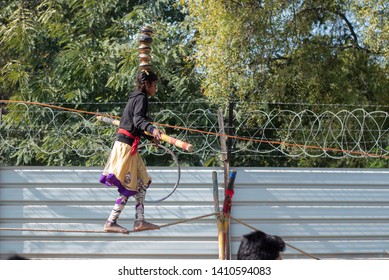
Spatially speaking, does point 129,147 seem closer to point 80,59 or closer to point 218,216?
point 218,216

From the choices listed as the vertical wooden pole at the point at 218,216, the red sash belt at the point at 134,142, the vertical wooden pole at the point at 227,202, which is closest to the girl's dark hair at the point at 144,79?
the red sash belt at the point at 134,142

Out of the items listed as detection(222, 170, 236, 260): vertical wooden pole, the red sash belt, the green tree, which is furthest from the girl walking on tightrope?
the green tree

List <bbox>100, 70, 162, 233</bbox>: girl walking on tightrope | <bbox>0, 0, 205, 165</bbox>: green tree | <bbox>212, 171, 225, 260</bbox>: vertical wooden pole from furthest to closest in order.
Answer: <bbox>0, 0, 205, 165</bbox>: green tree → <bbox>212, 171, 225, 260</bbox>: vertical wooden pole → <bbox>100, 70, 162, 233</bbox>: girl walking on tightrope

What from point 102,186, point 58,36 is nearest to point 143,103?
point 102,186

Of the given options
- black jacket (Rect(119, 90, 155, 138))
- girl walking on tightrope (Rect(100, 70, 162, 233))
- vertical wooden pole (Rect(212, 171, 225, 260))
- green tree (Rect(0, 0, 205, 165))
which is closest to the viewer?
black jacket (Rect(119, 90, 155, 138))

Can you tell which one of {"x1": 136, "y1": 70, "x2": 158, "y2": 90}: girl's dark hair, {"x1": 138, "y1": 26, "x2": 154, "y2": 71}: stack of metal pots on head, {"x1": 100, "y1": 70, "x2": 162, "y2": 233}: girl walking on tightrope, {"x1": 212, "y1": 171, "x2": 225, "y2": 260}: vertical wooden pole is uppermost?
{"x1": 138, "y1": 26, "x2": 154, "y2": 71}: stack of metal pots on head

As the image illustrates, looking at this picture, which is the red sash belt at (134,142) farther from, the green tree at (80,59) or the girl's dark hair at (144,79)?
the green tree at (80,59)

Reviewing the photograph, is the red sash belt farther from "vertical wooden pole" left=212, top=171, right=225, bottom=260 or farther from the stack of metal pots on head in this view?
"vertical wooden pole" left=212, top=171, right=225, bottom=260

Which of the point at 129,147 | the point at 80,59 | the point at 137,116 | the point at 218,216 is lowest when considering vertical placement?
the point at 218,216

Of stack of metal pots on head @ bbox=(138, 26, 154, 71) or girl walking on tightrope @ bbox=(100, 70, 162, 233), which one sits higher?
stack of metal pots on head @ bbox=(138, 26, 154, 71)

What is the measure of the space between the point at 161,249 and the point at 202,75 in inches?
183

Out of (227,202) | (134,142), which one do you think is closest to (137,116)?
(134,142)

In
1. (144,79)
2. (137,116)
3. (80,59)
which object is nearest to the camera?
(137,116)

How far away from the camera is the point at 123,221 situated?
25.2 feet
